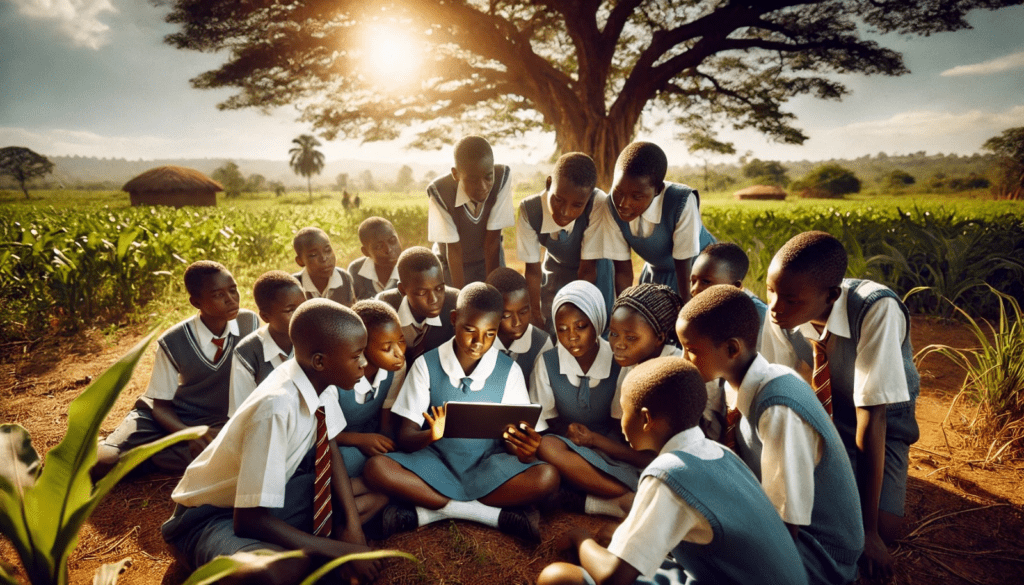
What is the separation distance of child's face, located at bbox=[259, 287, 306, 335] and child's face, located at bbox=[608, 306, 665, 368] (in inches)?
66.8

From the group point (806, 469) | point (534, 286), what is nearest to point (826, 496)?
point (806, 469)

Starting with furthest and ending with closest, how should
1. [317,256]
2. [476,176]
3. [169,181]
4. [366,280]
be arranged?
[169,181] < [366,280] < [317,256] < [476,176]

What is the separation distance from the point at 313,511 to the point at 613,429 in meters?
1.48

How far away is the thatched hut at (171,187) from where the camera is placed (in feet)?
93.8

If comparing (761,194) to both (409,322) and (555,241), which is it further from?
(409,322)

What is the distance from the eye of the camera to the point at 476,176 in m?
3.41

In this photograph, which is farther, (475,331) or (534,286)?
(534,286)

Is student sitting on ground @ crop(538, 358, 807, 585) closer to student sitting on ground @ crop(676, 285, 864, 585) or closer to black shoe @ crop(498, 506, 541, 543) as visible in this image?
student sitting on ground @ crop(676, 285, 864, 585)

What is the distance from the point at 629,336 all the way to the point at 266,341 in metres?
1.89

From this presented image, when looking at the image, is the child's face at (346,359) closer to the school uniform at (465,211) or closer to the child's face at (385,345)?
the child's face at (385,345)

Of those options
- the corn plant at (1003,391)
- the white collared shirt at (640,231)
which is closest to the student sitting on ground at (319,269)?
the white collared shirt at (640,231)

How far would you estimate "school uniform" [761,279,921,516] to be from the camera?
71.5 inches

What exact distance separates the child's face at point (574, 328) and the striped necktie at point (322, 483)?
1207 mm

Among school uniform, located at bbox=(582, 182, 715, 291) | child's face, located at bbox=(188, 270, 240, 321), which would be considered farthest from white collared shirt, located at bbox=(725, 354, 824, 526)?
child's face, located at bbox=(188, 270, 240, 321)
